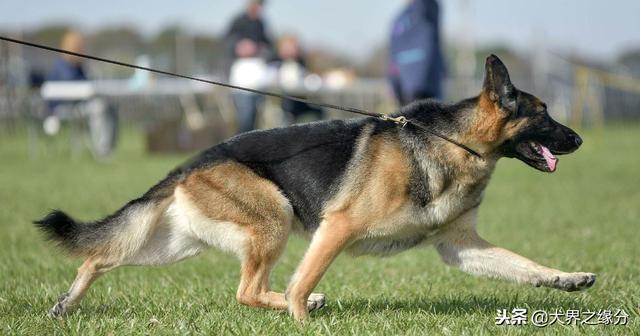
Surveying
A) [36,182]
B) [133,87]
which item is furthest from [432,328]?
[133,87]

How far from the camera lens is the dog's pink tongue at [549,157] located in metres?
4.48

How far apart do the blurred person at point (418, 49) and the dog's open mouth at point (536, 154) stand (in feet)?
18.7

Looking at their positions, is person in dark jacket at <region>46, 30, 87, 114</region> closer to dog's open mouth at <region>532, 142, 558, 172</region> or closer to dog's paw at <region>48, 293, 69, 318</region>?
dog's paw at <region>48, 293, 69, 318</region>

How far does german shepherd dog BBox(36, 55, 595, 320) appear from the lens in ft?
14.3

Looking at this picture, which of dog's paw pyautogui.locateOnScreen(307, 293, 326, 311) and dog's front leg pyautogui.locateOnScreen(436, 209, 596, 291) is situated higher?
dog's front leg pyautogui.locateOnScreen(436, 209, 596, 291)

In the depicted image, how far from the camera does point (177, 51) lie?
3081 centimetres

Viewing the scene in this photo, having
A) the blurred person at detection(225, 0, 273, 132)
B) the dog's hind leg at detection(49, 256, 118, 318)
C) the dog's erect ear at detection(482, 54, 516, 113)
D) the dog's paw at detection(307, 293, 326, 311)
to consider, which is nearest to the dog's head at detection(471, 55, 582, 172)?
the dog's erect ear at detection(482, 54, 516, 113)

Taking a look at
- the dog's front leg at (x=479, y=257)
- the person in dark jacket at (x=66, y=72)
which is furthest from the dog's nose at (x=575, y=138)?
the person in dark jacket at (x=66, y=72)

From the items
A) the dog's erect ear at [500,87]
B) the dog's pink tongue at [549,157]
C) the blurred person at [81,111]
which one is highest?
the dog's erect ear at [500,87]

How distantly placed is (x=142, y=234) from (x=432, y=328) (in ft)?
5.37

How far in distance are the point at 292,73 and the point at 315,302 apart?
1198cm

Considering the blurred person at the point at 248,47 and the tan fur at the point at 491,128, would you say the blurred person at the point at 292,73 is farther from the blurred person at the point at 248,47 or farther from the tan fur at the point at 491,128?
the tan fur at the point at 491,128

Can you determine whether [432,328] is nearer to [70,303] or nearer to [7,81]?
[70,303]

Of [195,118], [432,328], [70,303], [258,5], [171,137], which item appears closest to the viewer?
[432,328]
